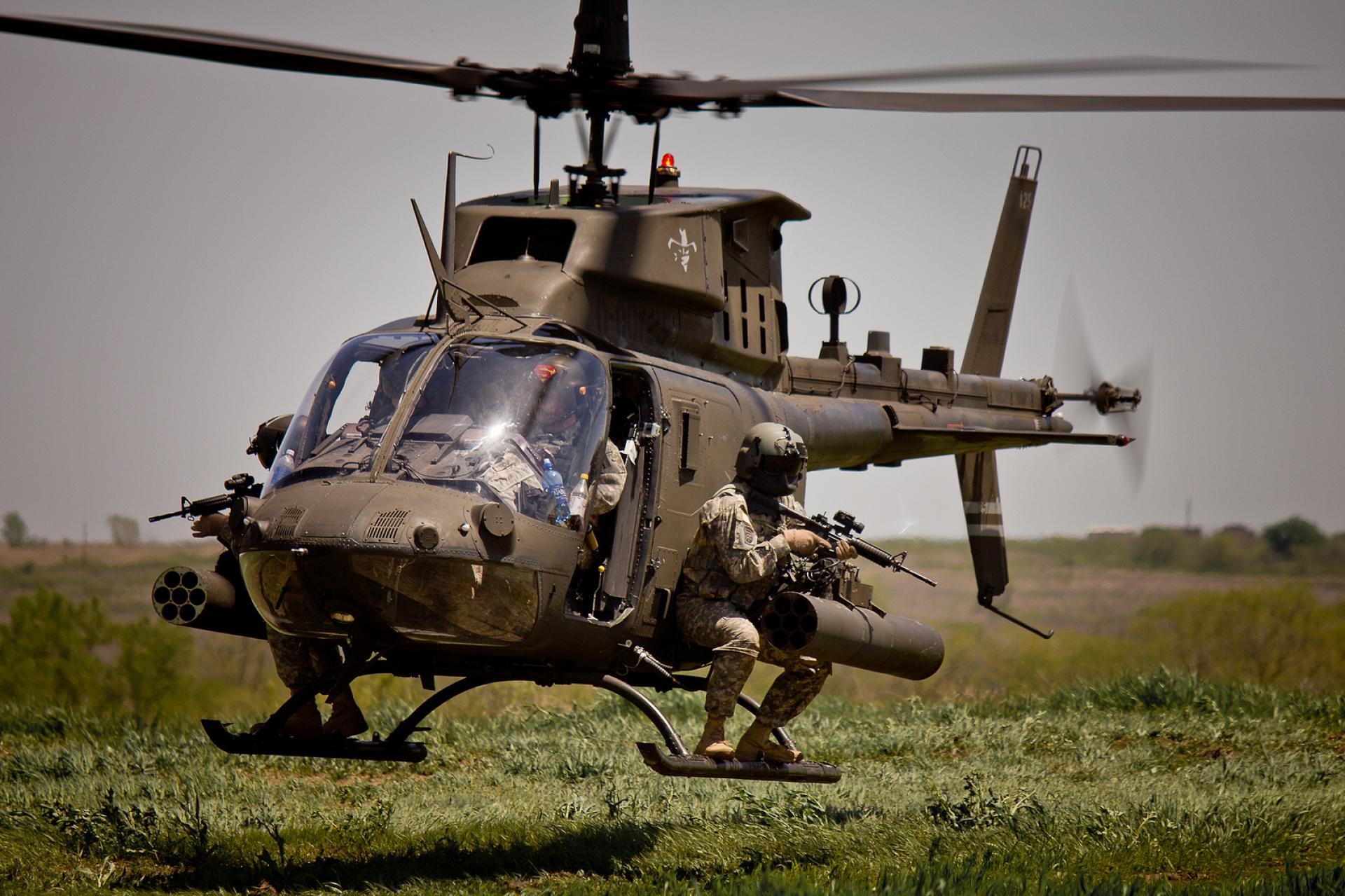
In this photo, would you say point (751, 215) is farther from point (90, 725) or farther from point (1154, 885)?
point (90, 725)

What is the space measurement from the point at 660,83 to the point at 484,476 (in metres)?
2.38

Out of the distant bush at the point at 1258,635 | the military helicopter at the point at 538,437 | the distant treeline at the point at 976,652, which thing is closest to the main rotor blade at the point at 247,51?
the military helicopter at the point at 538,437

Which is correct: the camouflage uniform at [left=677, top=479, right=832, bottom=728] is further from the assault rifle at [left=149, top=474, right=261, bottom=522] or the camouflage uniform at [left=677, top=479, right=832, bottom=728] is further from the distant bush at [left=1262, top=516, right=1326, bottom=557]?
the distant bush at [left=1262, top=516, right=1326, bottom=557]

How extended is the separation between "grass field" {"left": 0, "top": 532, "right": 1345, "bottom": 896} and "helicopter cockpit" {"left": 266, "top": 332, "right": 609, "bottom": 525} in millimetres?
2001

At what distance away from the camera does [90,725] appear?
483 inches

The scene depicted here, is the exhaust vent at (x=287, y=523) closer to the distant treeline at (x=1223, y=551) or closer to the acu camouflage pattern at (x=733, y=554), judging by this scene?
the acu camouflage pattern at (x=733, y=554)

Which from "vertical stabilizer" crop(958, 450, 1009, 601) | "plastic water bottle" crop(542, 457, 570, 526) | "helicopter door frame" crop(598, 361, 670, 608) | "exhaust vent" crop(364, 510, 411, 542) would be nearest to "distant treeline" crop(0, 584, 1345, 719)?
"vertical stabilizer" crop(958, 450, 1009, 601)

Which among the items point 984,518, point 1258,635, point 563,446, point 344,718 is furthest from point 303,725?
point 1258,635

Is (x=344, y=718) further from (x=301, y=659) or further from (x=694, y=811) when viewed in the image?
(x=694, y=811)

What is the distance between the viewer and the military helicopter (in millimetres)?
6598

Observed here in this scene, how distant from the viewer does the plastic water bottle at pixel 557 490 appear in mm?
6879

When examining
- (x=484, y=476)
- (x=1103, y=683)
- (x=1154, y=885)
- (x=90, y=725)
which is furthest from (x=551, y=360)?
(x=1103, y=683)

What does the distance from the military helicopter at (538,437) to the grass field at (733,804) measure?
840 millimetres

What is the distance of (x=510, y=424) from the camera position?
6.96 meters
